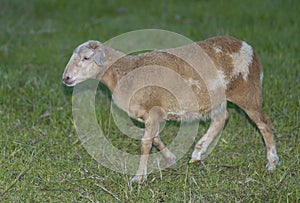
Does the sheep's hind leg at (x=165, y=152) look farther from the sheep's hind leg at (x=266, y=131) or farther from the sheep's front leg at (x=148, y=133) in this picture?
the sheep's hind leg at (x=266, y=131)

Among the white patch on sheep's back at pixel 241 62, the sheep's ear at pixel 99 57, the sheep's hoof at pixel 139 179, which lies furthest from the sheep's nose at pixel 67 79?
the white patch on sheep's back at pixel 241 62

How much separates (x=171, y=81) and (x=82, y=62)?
83 centimetres

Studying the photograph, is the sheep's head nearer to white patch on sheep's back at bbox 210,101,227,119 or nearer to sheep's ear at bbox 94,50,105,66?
sheep's ear at bbox 94,50,105,66

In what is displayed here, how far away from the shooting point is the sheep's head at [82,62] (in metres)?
5.64

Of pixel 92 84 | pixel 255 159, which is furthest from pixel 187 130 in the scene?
pixel 92 84

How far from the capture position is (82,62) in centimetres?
565

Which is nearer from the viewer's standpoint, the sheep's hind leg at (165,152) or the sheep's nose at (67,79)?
the sheep's nose at (67,79)

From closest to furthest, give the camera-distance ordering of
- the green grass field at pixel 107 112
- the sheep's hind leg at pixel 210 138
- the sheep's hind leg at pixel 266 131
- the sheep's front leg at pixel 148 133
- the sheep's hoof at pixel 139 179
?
the green grass field at pixel 107 112
the sheep's hoof at pixel 139 179
the sheep's front leg at pixel 148 133
the sheep's hind leg at pixel 266 131
the sheep's hind leg at pixel 210 138

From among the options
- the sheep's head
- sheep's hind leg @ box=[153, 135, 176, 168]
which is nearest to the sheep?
the sheep's head

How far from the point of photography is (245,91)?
5.80 metres

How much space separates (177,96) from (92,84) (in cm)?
202

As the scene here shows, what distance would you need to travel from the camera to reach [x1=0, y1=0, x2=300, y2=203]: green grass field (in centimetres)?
527

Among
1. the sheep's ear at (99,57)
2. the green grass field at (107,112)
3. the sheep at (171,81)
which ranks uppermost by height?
the sheep's ear at (99,57)

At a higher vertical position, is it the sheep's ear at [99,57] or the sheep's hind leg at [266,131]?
the sheep's ear at [99,57]
